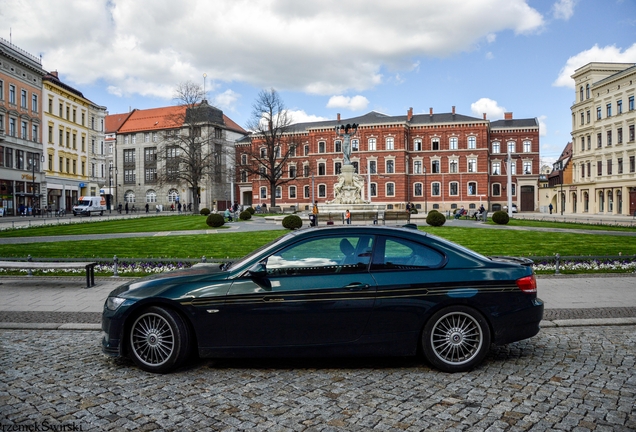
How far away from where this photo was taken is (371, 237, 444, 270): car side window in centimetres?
534

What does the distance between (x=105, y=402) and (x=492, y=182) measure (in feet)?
251

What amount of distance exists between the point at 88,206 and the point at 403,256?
55.2m

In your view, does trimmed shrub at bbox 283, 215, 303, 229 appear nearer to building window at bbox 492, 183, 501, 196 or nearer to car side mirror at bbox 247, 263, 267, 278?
car side mirror at bbox 247, 263, 267, 278

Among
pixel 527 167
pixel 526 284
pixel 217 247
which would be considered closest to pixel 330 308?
pixel 526 284

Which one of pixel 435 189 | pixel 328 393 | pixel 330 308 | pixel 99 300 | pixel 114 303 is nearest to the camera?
pixel 328 393

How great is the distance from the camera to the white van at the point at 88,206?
2080 inches

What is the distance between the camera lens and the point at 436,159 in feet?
246

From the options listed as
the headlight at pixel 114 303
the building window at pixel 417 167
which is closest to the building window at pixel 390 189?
the building window at pixel 417 167

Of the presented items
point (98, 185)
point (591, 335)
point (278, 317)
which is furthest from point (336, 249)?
point (98, 185)

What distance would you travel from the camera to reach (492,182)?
74.7 metres

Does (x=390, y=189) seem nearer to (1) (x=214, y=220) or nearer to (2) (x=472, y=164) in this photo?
(2) (x=472, y=164)

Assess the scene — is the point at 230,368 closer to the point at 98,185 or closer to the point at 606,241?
the point at 606,241

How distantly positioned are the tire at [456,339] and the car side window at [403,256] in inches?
22.1

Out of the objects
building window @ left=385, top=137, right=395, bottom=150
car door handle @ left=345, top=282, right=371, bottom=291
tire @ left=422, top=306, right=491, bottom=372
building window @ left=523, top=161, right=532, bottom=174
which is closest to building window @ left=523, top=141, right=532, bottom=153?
building window @ left=523, top=161, right=532, bottom=174
